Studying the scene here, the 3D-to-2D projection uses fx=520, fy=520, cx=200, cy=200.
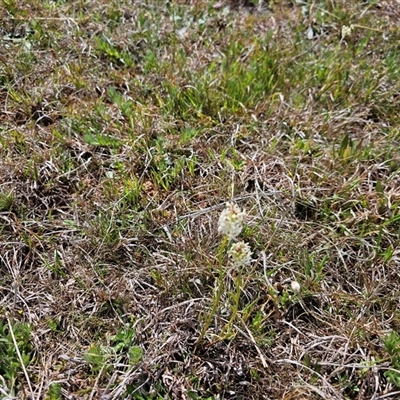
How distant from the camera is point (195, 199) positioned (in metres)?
2.39

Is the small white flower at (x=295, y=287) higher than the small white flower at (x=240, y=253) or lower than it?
lower

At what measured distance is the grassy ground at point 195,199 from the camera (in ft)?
6.16

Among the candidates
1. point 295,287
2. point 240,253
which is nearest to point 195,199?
point 295,287

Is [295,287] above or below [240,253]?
below

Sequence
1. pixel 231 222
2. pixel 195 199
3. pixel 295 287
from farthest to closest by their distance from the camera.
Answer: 1. pixel 195 199
2. pixel 295 287
3. pixel 231 222

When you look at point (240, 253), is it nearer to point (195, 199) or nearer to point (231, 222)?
point (231, 222)

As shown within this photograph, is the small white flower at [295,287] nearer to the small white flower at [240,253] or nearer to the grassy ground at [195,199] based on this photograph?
A: the grassy ground at [195,199]

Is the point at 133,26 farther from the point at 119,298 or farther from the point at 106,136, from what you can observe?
the point at 119,298

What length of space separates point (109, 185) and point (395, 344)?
1355mm

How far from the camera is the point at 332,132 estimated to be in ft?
8.77

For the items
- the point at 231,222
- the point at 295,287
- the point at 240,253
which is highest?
the point at 231,222

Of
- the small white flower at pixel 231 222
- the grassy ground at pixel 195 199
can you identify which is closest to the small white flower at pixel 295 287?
the grassy ground at pixel 195 199

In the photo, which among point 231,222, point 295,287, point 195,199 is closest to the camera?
point 231,222

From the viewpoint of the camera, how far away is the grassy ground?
1.88m
